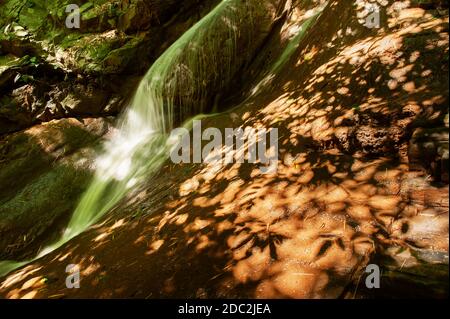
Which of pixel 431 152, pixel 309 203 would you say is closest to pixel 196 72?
pixel 309 203

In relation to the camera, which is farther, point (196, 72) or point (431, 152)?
point (196, 72)

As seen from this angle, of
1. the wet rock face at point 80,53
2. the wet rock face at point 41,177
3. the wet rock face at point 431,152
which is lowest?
the wet rock face at point 41,177

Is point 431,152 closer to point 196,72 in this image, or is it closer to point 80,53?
point 196,72

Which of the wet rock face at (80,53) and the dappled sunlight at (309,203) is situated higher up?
the wet rock face at (80,53)

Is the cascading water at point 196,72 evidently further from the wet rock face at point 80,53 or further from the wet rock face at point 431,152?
the wet rock face at point 431,152

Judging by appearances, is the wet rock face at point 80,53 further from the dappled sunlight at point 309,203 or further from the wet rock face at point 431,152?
the wet rock face at point 431,152

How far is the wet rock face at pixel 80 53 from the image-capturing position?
31.9 ft

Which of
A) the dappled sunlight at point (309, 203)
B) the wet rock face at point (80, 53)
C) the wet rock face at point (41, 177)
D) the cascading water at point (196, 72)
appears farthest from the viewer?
the wet rock face at point (80, 53)

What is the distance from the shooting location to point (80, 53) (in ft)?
32.6

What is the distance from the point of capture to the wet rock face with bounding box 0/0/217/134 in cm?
973

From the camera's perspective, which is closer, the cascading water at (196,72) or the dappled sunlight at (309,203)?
the dappled sunlight at (309,203)

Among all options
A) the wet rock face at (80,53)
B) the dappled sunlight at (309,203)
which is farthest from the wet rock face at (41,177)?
the dappled sunlight at (309,203)

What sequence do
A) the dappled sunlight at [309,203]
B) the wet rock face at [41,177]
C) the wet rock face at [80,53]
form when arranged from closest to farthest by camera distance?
1. the dappled sunlight at [309,203]
2. the wet rock face at [41,177]
3. the wet rock face at [80,53]
